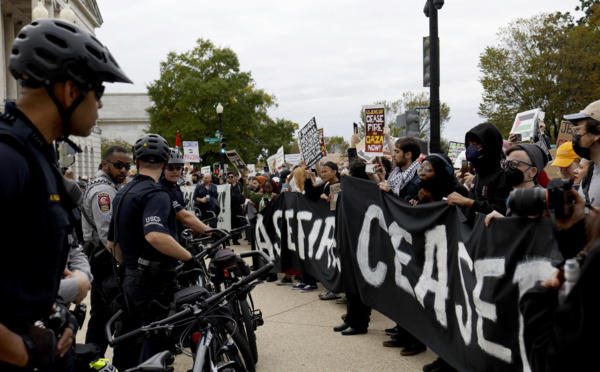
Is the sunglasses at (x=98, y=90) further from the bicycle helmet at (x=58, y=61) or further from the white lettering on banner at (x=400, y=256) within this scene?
the white lettering on banner at (x=400, y=256)

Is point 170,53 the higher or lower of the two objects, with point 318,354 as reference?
higher

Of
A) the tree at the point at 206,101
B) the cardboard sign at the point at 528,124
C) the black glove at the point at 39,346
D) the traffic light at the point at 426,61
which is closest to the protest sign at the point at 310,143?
the traffic light at the point at 426,61

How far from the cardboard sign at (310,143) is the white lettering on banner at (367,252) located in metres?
3.00

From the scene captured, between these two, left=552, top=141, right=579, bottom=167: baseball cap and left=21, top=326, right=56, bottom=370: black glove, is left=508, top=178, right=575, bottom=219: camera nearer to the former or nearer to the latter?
left=21, top=326, right=56, bottom=370: black glove

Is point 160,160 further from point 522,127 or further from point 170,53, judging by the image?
point 170,53

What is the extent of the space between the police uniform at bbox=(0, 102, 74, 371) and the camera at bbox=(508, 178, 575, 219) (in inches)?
67.2

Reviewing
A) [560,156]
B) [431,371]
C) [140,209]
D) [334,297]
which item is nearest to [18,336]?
[140,209]

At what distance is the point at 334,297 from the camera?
8664mm

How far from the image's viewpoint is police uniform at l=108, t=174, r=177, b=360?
3824 mm

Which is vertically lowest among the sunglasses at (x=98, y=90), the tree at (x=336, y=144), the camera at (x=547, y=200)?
the camera at (x=547, y=200)

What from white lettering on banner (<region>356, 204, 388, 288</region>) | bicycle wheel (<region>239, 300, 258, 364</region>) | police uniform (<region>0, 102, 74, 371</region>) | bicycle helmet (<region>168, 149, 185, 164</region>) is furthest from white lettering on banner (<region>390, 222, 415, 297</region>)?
police uniform (<region>0, 102, 74, 371</region>)

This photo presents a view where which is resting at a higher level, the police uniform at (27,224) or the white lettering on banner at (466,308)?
the police uniform at (27,224)

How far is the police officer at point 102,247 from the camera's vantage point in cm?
506

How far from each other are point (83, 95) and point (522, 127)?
7847mm
